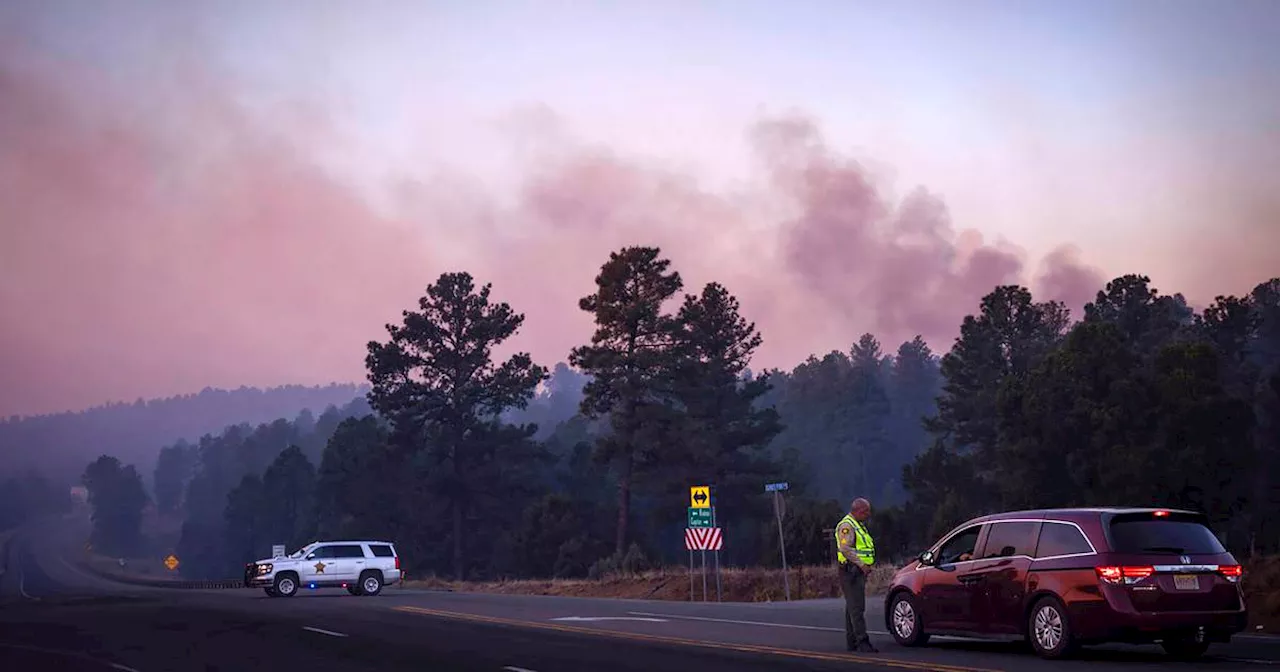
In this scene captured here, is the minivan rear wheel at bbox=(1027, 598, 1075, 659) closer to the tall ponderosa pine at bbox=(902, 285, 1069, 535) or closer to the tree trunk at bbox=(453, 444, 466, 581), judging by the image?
the tall ponderosa pine at bbox=(902, 285, 1069, 535)

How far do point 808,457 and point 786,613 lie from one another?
123 meters

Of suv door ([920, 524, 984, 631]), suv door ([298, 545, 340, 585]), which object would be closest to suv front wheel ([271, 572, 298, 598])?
suv door ([298, 545, 340, 585])

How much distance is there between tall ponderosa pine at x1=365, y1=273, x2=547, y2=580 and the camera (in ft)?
271

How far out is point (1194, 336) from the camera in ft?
257

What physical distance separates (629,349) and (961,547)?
5673cm

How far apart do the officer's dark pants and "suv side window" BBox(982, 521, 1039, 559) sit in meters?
1.78

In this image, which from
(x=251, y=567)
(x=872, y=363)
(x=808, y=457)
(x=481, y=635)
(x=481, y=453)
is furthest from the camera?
(x=872, y=363)

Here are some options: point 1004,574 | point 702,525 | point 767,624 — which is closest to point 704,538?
point 702,525

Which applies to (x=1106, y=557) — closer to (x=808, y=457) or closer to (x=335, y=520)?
(x=335, y=520)

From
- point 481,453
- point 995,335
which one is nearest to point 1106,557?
point 995,335

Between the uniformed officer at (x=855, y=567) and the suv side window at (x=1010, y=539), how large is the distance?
159cm

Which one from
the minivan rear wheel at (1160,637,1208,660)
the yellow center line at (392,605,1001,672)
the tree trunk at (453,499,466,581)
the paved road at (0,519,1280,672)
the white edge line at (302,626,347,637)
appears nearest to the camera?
the yellow center line at (392,605,1001,672)

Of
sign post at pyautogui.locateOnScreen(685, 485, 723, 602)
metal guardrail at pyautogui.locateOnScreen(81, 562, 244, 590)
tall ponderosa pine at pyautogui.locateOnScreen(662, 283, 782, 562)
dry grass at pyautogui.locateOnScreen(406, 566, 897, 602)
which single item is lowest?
metal guardrail at pyautogui.locateOnScreen(81, 562, 244, 590)

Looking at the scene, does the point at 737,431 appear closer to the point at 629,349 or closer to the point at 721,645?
the point at 629,349
